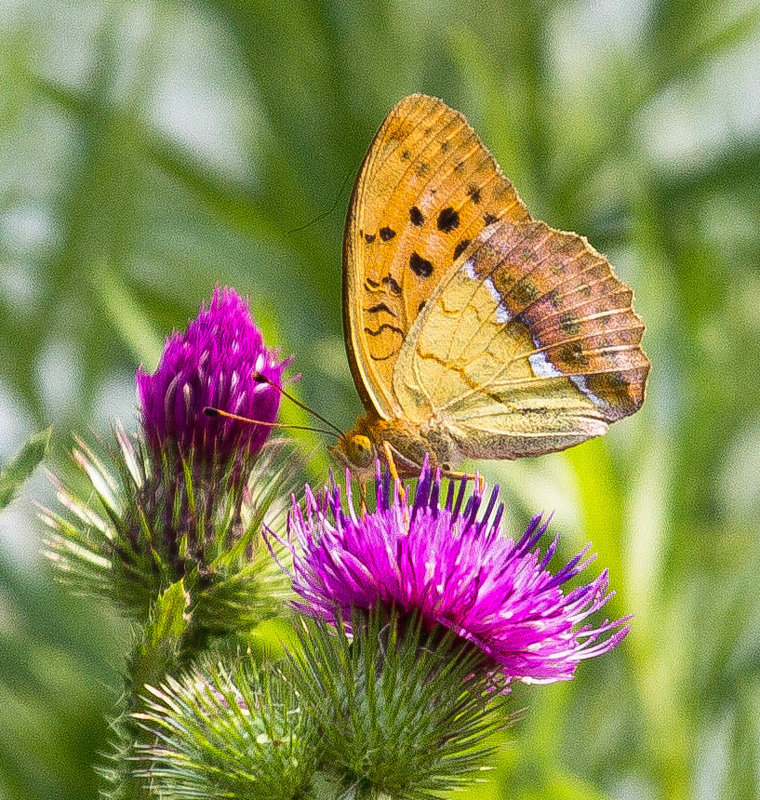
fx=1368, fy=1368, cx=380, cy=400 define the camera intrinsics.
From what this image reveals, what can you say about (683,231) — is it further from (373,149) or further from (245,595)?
(245,595)

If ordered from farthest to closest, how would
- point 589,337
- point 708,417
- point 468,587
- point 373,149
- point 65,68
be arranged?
point 65,68
point 708,417
point 589,337
point 373,149
point 468,587

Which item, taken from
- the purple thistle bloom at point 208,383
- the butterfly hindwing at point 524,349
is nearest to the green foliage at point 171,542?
the purple thistle bloom at point 208,383

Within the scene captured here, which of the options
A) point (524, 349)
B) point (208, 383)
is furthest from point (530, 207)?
point (208, 383)

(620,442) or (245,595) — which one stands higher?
(620,442)

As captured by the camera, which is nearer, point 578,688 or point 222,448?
point 222,448

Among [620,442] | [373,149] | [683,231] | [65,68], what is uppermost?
[683,231]

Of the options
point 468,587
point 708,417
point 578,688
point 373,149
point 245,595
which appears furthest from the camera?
point 578,688

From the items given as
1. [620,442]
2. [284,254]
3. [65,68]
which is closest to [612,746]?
[620,442]
